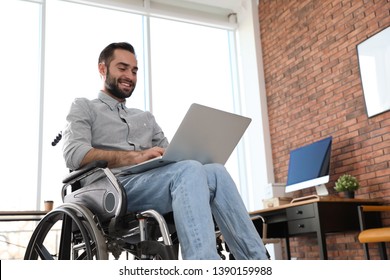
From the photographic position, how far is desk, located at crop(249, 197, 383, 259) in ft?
10.9

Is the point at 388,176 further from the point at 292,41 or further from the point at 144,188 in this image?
the point at 144,188

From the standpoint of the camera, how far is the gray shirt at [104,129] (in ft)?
5.59

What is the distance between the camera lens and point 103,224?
5.47 ft

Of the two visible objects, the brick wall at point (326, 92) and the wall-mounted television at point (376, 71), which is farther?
the brick wall at point (326, 92)

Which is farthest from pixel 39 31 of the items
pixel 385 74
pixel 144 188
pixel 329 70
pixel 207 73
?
pixel 144 188

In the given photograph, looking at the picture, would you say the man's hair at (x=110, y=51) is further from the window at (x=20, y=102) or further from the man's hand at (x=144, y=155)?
the window at (x=20, y=102)

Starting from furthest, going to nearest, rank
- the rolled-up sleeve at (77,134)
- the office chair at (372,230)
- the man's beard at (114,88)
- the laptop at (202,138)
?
the office chair at (372,230)
the man's beard at (114,88)
the rolled-up sleeve at (77,134)
the laptop at (202,138)

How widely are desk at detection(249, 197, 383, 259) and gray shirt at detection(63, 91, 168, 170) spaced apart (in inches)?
61.0

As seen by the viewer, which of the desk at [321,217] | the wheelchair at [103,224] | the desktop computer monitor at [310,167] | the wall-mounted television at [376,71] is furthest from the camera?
the desktop computer monitor at [310,167]

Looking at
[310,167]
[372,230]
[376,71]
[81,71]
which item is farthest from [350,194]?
[81,71]

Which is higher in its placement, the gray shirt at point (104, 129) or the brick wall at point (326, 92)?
the brick wall at point (326, 92)

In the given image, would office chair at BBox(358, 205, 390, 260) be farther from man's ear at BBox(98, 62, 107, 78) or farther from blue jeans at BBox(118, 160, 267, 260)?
man's ear at BBox(98, 62, 107, 78)

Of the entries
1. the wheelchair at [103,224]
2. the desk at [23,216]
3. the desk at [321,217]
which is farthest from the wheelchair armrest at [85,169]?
the desk at [23,216]
